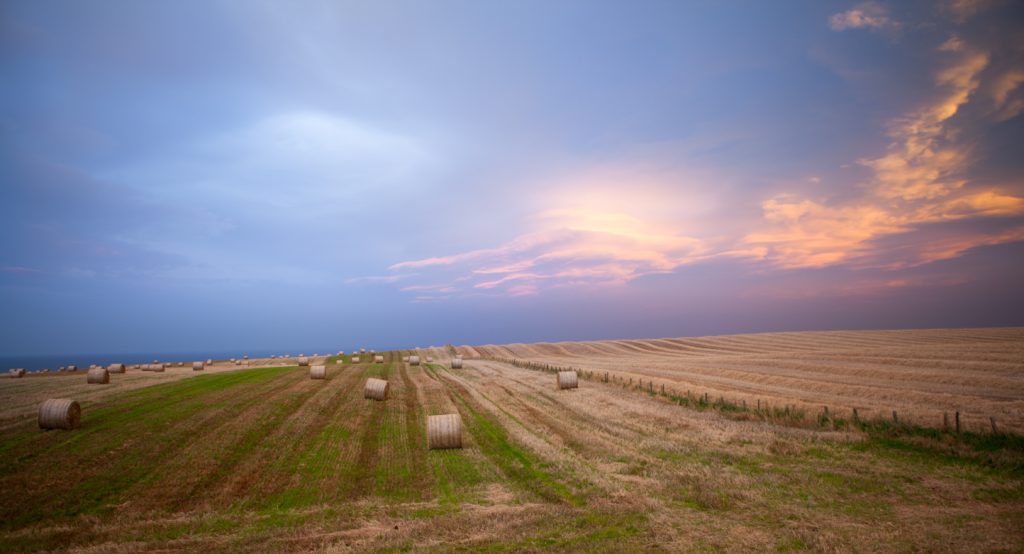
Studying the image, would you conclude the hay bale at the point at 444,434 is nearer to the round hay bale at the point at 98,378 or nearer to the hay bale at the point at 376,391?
the hay bale at the point at 376,391

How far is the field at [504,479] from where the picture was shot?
9141 millimetres

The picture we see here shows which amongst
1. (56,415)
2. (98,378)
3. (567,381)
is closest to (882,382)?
(567,381)

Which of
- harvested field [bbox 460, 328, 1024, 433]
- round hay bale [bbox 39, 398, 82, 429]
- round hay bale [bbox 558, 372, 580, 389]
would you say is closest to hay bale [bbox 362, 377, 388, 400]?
round hay bale [bbox 558, 372, 580, 389]

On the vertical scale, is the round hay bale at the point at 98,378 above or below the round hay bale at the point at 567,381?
above

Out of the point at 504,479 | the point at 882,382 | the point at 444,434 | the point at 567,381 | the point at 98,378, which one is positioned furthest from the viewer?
the point at 98,378

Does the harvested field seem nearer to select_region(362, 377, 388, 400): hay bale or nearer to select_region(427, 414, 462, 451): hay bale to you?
select_region(427, 414, 462, 451): hay bale

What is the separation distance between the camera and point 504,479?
12672 millimetres

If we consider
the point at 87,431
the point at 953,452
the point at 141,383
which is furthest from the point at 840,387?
the point at 141,383

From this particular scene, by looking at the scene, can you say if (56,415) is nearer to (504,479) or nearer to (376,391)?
(376,391)

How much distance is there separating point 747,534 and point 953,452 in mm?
10230

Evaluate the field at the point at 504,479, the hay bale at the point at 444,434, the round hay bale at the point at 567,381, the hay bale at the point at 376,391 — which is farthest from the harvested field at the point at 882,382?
the hay bale at the point at 376,391

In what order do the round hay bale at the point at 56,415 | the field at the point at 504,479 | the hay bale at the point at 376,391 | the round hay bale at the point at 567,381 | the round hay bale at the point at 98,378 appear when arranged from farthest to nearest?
the round hay bale at the point at 98,378 → the round hay bale at the point at 567,381 → the hay bale at the point at 376,391 → the round hay bale at the point at 56,415 → the field at the point at 504,479

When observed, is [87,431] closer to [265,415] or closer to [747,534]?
[265,415]

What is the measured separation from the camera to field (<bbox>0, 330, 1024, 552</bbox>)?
30.0ft
